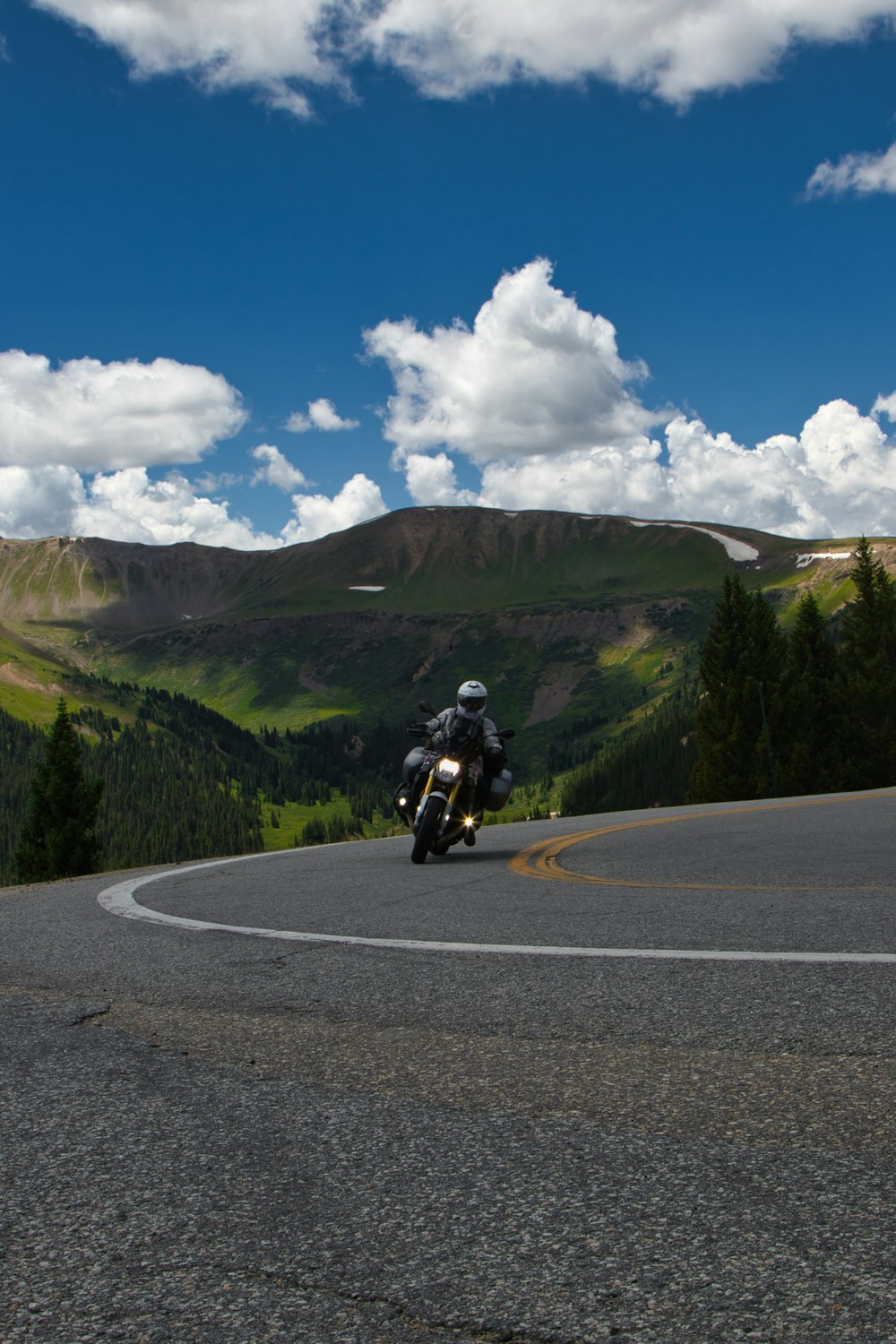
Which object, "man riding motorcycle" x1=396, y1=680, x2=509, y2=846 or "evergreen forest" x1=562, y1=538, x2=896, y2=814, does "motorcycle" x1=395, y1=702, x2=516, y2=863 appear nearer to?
"man riding motorcycle" x1=396, y1=680, x2=509, y2=846

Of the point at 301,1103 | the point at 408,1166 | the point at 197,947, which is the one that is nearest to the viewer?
the point at 408,1166

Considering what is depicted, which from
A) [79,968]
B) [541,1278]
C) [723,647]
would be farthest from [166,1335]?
[723,647]

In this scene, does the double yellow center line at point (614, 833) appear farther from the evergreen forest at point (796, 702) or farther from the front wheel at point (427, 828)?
the evergreen forest at point (796, 702)

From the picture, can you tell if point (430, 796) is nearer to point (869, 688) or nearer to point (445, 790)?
point (445, 790)

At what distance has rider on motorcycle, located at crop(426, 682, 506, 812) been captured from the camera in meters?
14.0

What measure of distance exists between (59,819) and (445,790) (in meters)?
35.2

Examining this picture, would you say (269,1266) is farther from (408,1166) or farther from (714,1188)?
(714,1188)

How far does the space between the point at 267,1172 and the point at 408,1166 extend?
0.46 metres

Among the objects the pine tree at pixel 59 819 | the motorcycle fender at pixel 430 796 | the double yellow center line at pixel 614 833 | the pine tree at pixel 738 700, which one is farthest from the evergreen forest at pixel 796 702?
the motorcycle fender at pixel 430 796

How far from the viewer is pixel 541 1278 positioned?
252 centimetres

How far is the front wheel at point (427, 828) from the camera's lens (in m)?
13.4

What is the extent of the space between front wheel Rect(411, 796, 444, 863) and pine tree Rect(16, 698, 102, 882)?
3342 centimetres

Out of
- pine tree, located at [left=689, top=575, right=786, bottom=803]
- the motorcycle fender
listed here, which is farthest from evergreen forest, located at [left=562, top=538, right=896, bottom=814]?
the motorcycle fender

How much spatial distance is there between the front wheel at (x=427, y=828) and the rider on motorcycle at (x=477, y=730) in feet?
2.64
